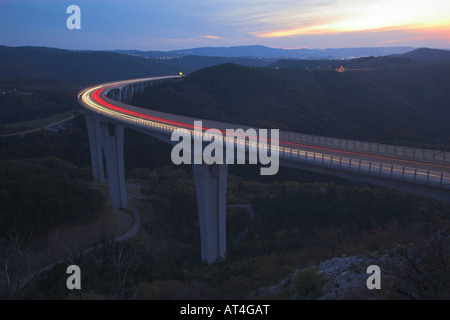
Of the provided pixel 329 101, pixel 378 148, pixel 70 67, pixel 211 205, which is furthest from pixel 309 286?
pixel 70 67

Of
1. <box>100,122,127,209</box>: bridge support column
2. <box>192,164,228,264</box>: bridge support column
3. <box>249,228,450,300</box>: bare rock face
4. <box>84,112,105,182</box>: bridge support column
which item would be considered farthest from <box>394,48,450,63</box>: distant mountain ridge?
<box>249,228,450,300</box>: bare rock face

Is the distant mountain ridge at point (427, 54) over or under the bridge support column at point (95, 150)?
over

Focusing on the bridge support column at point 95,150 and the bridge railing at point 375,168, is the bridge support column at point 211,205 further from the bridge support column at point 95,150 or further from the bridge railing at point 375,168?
the bridge support column at point 95,150

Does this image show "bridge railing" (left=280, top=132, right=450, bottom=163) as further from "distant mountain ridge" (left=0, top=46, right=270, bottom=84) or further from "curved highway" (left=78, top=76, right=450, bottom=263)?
"distant mountain ridge" (left=0, top=46, right=270, bottom=84)

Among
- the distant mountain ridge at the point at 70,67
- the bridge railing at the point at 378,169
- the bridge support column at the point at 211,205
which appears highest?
the distant mountain ridge at the point at 70,67

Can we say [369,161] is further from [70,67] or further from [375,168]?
[70,67]

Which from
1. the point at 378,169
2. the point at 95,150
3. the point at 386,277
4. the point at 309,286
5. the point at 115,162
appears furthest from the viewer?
the point at 95,150

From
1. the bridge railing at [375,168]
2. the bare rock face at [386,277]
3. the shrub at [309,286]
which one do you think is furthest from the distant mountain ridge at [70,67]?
the shrub at [309,286]
